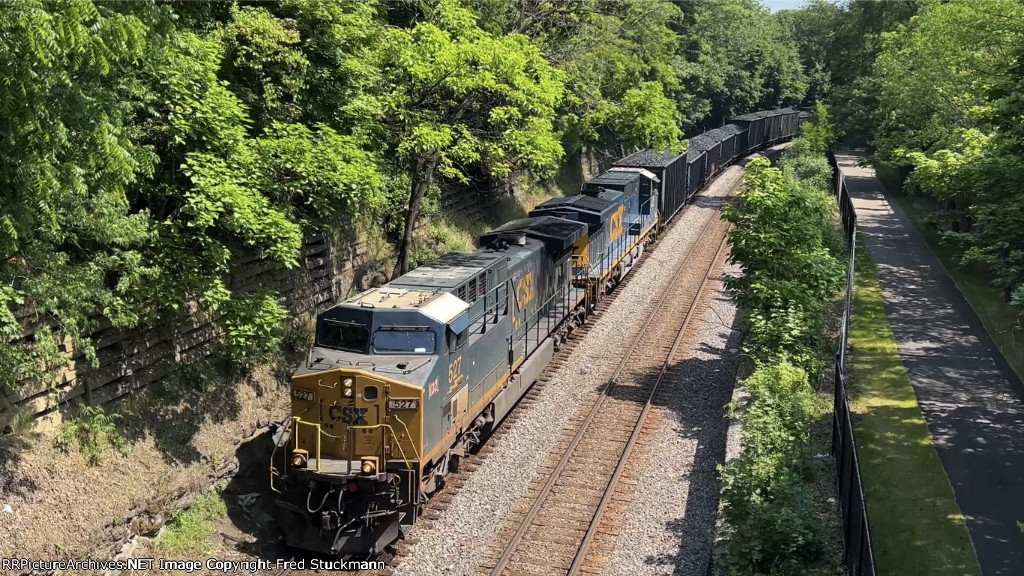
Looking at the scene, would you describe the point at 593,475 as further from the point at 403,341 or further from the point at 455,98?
the point at 455,98

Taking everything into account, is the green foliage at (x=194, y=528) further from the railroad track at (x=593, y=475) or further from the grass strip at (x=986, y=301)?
the grass strip at (x=986, y=301)

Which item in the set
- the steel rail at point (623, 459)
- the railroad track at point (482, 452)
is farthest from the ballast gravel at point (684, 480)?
the railroad track at point (482, 452)

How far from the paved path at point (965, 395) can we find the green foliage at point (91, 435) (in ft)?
48.1

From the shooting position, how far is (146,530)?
14664 millimetres

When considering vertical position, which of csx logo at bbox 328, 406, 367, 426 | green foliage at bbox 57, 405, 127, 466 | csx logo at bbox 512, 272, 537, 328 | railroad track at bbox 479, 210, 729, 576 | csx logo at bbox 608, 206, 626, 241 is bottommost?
railroad track at bbox 479, 210, 729, 576

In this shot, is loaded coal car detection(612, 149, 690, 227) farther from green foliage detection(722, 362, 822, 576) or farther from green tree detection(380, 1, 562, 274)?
green foliage detection(722, 362, 822, 576)

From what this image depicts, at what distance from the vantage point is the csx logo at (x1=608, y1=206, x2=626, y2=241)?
29.0 meters

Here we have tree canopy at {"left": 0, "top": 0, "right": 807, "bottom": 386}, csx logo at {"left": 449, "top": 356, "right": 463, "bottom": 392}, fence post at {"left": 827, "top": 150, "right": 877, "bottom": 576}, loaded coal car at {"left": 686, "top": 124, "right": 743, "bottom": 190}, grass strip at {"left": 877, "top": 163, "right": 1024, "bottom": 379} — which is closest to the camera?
tree canopy at {"left": 0, "top": 0, "right": 807, "bottom": 386}

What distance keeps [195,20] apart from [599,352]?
1323 cm

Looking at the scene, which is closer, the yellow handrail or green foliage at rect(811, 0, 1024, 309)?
the yellow handrail

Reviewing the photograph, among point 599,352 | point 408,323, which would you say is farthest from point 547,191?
point 408,323

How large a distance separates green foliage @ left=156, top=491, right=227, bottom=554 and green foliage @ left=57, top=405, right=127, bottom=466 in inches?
70.3

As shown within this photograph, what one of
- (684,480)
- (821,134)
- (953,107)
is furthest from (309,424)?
(821,134)
